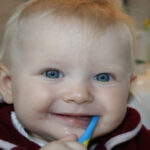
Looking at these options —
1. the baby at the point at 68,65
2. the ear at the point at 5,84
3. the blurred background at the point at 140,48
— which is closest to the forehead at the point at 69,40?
the baby at the point at 68,65

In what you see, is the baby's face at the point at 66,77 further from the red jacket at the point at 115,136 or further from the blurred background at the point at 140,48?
the blurred background at the point at 140,48

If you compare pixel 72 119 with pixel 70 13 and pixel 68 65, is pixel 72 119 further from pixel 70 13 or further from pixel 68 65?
pixel 70 13

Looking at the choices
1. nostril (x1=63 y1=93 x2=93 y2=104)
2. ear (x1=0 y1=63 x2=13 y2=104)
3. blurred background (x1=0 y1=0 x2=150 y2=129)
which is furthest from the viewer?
blurred background (x1=0 y1=0 x2=150 y2=129)

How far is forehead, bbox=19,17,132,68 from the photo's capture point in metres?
0.55

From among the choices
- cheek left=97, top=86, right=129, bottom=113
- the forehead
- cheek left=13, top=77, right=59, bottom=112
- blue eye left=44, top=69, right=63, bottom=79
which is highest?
the forehead

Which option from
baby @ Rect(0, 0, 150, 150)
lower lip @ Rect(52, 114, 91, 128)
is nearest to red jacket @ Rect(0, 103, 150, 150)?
→ baby @ Rect(0, 0, 150, 150)

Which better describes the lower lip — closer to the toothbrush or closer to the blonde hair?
the toothbrush

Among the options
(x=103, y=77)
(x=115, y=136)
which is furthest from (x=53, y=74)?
(x=115, y=136)

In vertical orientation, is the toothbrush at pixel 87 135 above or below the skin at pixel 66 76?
below

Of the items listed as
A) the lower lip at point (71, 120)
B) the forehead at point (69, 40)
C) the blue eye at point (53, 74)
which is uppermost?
the forehead at point (69, 40)

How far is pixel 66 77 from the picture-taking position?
557mm

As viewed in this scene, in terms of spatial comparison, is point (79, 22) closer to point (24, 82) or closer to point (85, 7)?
point (85, 7)

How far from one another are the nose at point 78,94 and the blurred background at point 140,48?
1.51 feet

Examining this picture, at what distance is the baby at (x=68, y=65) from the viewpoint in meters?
0.55
